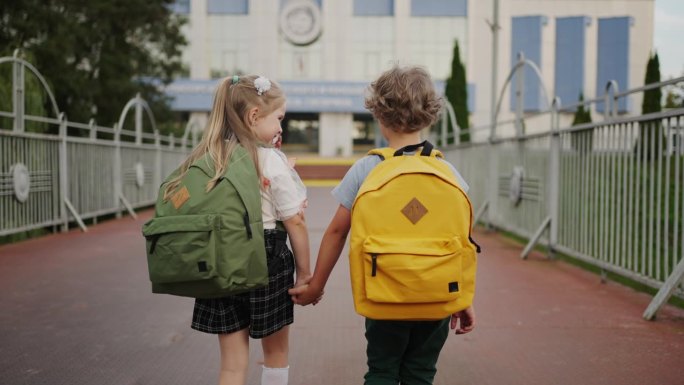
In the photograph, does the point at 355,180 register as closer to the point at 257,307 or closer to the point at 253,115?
the point at 253,115

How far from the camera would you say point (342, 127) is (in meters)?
43.7

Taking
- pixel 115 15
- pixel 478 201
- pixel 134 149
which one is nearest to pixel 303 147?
pixel 115 15

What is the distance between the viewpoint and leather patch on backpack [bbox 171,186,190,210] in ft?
7.83

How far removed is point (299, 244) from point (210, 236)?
36 cm

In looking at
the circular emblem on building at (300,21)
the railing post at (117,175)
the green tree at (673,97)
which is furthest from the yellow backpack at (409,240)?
the circular emblem on building at (300,21)

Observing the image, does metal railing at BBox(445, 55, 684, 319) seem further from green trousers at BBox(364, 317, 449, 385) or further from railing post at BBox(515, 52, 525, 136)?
green trousers at BBox(364, 317, 449, 385)

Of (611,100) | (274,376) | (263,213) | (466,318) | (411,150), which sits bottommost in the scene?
(274,376)

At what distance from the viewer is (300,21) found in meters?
42.8

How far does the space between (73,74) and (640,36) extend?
117 ft

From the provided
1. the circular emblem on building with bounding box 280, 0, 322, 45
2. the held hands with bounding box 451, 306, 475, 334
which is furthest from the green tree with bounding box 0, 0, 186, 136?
the circular emblem on building with bounding box 280, 0, 322, 45

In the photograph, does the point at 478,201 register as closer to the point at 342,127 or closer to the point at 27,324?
the point at 27,324

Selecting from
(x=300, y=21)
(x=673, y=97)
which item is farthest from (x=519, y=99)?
(x=300, y=21)

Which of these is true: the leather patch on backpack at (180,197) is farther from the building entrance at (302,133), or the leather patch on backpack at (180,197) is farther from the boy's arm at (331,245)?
the building entrance at (302,133)

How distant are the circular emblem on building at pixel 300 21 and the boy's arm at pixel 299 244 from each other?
135 ft
